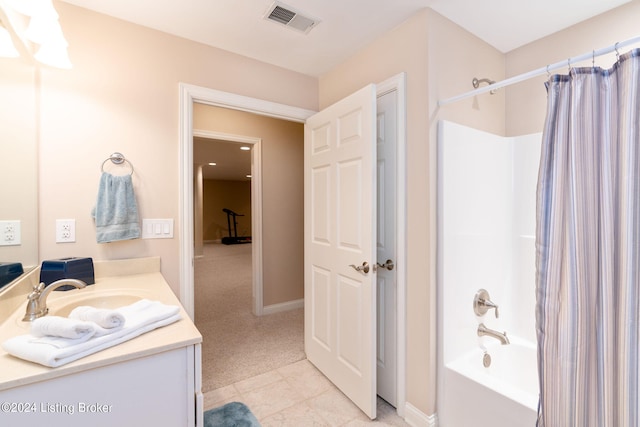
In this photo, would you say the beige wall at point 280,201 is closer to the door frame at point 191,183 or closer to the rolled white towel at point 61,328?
the door frame at point 191,183

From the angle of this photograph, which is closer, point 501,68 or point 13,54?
point 13,54

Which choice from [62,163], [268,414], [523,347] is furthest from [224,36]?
[523,347]

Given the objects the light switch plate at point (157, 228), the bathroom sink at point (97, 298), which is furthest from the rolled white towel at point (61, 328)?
the light switch plate at point (157, 228)

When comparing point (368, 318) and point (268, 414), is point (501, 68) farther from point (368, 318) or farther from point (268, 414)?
point (268, 414)

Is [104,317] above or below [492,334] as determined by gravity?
above

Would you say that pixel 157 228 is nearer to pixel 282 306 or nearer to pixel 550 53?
pixel 282 306

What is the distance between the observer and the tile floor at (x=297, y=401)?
1729mm

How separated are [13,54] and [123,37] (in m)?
0.57

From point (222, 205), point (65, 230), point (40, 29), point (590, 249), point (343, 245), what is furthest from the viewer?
point (222, 205)

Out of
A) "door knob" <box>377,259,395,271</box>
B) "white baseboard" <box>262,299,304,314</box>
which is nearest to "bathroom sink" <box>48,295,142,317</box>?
"door knob" <box>377,259,395,271</box>

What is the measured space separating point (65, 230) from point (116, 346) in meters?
1.08

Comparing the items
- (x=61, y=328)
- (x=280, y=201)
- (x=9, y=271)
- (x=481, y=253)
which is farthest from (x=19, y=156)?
(x=481, y=253)

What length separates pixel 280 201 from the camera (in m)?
3.57

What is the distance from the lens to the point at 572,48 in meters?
1.82
